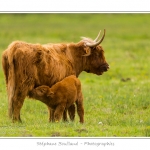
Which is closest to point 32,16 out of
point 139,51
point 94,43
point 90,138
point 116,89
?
point 139,51

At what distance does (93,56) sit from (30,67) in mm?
2245

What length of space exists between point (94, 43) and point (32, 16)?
38.0 meters

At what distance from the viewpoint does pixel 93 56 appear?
13.6 metres

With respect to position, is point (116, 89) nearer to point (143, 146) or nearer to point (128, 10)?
point (128, 10)

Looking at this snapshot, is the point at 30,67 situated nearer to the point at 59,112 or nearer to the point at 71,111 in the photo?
the point at 59,112

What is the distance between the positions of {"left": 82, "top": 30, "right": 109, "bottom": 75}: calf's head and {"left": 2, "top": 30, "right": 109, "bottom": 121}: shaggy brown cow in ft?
0.29

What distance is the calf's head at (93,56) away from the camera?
13288 millimetres

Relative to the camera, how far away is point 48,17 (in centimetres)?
5100

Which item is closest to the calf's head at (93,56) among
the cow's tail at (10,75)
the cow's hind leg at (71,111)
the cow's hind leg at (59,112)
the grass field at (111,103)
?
the grass field at (111,103)

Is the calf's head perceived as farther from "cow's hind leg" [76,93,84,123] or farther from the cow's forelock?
"cow's hind leg" [76,93,84,123]

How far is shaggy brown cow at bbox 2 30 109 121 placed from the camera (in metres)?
11.7

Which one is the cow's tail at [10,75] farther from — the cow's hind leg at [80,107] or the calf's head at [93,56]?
the calf's head at [93,56]

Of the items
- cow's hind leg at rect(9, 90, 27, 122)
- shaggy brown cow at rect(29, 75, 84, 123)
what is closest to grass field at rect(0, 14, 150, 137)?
cow's hind leg at rect(9, 90, 27, 122)

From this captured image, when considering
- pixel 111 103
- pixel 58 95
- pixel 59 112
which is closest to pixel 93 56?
pixel 111 103
